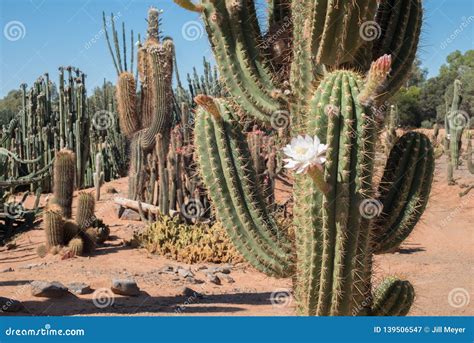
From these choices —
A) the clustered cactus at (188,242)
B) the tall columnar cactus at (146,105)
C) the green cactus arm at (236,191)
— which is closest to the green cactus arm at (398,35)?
the green cactus arm at (236,191)

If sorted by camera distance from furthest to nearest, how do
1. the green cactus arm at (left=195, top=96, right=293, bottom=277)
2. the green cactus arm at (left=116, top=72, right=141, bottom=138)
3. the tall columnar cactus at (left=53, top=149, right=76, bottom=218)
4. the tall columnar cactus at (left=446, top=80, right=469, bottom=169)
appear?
the tall columnar cactus at (left=446, top=80, right=469, bottom=169), the green cactus arm at (left=116, top=72, right=141, bottom=138), the tall columnar cactus at (left=53, top=149, right=76, bottom=218), the green cactus arm at (left=195, top=96, right=293, bottom=277)

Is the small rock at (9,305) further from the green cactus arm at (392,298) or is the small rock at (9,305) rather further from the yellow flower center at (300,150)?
the yellow flower center at (300,150)

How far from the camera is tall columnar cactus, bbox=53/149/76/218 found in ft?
29.3

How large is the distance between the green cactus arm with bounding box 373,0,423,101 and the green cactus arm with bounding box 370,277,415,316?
1221 mm

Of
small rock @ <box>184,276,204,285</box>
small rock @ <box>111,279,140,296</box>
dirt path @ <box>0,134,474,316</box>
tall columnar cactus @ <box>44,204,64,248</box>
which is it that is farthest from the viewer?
tall columnar cactus @ <box>44,204,64,248</box>

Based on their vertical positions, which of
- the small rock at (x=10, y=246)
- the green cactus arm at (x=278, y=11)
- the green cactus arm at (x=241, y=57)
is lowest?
the small rock at (x=10, y=246)

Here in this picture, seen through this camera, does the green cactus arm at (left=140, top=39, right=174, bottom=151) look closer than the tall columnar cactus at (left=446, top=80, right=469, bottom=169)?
Yes

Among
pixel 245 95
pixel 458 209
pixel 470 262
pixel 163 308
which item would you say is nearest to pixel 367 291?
pixel 245 95

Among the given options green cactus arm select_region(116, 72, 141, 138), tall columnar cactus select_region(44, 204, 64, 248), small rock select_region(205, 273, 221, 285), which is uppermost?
green cactus arm select_region(116, 72, 141, 138)

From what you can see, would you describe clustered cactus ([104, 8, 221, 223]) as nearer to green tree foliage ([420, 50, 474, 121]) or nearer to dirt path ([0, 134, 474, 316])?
dirt path ([0, 134, 474, 316])

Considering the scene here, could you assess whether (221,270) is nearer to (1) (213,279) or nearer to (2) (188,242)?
(1) (213,279)

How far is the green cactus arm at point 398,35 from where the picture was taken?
3.53m

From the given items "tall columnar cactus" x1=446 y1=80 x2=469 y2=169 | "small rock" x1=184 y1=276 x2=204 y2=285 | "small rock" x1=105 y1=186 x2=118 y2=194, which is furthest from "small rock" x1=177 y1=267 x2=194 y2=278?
"tall columnar cactus" x1=446 y1=80 x2=469 y2=169

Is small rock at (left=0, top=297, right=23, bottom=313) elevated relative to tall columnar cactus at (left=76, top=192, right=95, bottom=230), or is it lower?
lower
